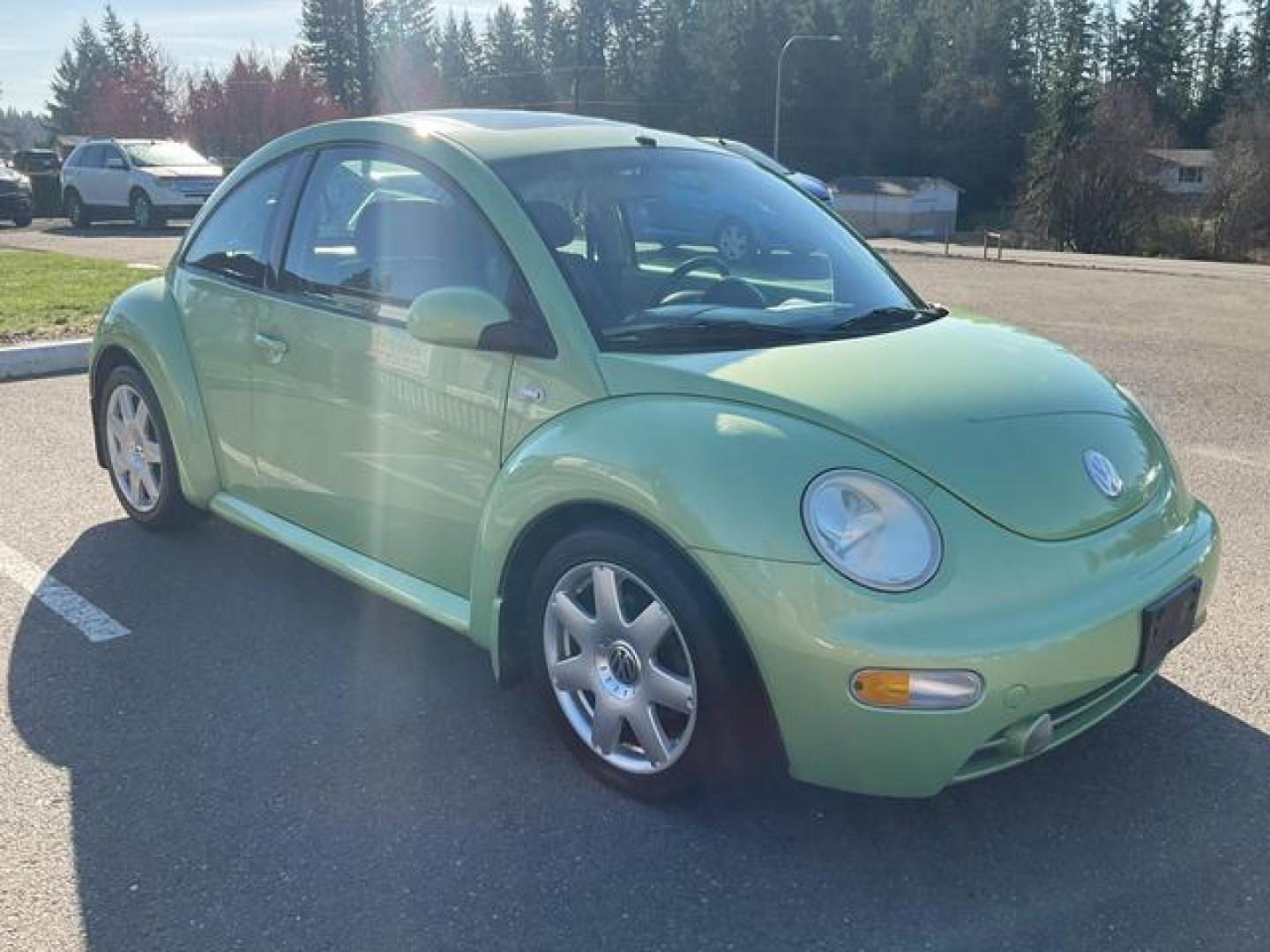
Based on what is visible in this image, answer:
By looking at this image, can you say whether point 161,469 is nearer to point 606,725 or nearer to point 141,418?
point 141,418

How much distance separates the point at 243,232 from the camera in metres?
4.23

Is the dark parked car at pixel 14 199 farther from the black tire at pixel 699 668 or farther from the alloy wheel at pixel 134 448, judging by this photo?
the black tire at pixel 699 668

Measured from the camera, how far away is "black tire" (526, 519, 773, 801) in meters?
2.62

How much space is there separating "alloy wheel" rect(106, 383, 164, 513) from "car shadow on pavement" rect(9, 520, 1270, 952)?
115cm

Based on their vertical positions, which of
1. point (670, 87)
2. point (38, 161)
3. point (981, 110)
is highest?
point (670, 87)

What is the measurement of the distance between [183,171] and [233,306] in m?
20.6

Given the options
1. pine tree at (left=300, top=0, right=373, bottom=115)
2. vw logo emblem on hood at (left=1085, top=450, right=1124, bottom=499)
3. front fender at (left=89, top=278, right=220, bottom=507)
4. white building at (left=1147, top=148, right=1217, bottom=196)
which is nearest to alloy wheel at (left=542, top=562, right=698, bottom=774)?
vw logo emblem on hood at (left=1085, top=450, right=1124, bottom=499)

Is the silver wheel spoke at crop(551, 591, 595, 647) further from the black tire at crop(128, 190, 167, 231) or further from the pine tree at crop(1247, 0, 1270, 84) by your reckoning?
the pine tree at crop(1247, 0, 1270, 84)

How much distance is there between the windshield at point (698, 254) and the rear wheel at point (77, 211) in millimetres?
23416

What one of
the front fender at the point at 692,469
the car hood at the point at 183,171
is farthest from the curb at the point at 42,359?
the car hood at the point at 183,171

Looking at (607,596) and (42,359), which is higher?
(607,596)

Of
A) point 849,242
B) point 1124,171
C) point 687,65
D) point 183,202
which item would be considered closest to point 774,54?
point 687,65

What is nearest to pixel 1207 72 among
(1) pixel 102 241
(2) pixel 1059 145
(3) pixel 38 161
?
(2) pixel 1059 145

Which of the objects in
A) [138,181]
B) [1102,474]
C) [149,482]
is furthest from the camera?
[138,181]
